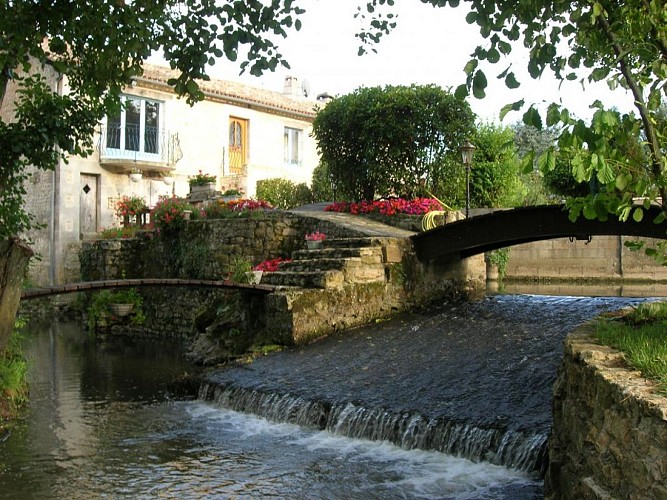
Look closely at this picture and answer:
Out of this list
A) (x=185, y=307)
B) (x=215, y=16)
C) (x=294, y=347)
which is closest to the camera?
(x=215, y=16)

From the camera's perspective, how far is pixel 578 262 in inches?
738

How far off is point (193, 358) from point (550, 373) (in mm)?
6655

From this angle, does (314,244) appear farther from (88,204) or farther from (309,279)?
(88,204)

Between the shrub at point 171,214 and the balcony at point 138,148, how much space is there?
5213mm

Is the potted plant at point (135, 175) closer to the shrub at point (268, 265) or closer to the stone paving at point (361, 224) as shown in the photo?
the stone paving at point (361, 224)

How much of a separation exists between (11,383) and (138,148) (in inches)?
576

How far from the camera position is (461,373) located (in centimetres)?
829

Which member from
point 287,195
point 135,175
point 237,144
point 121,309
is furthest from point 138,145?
point 121,309

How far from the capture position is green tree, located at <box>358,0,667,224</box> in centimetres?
389

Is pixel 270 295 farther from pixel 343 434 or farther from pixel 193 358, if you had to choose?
pixel 343 434

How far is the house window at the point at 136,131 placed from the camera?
865 inches

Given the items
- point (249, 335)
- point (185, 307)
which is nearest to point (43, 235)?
A: point (185, 307)

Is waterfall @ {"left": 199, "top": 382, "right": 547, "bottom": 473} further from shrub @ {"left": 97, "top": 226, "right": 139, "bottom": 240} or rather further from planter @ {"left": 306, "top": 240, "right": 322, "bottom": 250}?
shrub @ {"left": 97, "top": 226, "right": 139, "bottom": 240}

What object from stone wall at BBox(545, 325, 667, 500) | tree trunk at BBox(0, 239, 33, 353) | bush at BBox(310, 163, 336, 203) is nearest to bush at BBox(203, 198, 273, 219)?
bush at BBox(310, 163, 336, 203)
